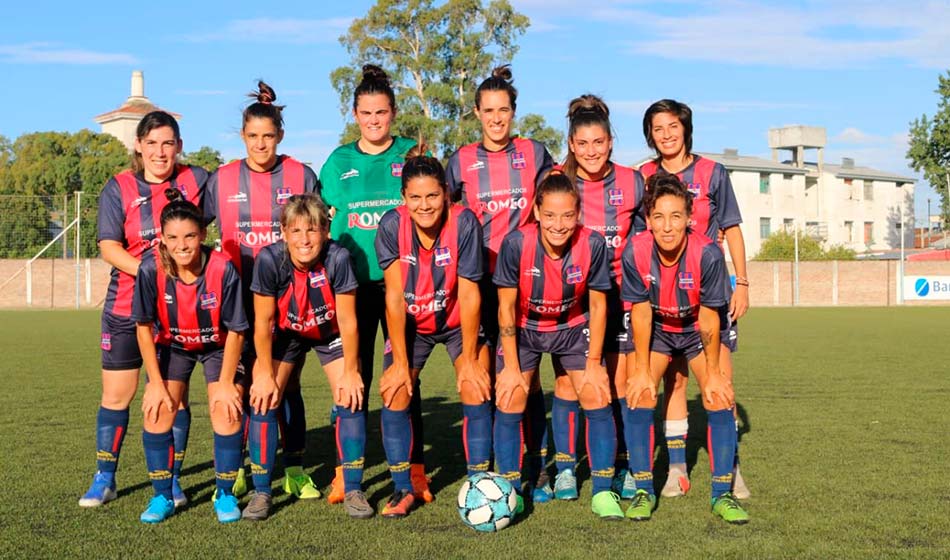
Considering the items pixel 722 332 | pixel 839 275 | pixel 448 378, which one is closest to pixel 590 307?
pixel 722 332

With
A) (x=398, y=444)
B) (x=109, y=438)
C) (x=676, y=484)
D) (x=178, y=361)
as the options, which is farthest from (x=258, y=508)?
(x=676, y=484)

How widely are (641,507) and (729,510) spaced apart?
38cm

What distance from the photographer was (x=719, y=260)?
439 centimetres

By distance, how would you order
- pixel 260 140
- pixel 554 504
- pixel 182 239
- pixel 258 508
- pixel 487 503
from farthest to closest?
1. pixel 260 140
2. pixel 554 504
3. pixel 258 508
4. pixel 182 239
5. pixel 487 503

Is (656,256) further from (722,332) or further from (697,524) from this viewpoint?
(697,524)

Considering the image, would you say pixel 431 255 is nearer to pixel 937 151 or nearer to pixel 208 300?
pixel 208 300

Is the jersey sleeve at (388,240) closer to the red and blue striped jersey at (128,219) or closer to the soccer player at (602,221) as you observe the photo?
the soccer player at (602,221)

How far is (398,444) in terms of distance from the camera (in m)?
4.49

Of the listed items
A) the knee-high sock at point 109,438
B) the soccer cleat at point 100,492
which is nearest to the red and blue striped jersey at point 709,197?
the knee-high sock at point 109,438

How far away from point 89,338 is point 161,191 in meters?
12.1

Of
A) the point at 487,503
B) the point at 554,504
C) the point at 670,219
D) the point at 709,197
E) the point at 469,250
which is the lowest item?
the point at 554,504

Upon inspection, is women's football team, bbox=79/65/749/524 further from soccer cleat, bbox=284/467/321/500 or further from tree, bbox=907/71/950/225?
tree, bbox=907/71/950/225

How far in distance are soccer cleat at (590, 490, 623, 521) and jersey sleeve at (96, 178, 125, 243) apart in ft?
8.61

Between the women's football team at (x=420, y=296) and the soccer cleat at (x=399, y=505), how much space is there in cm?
1
